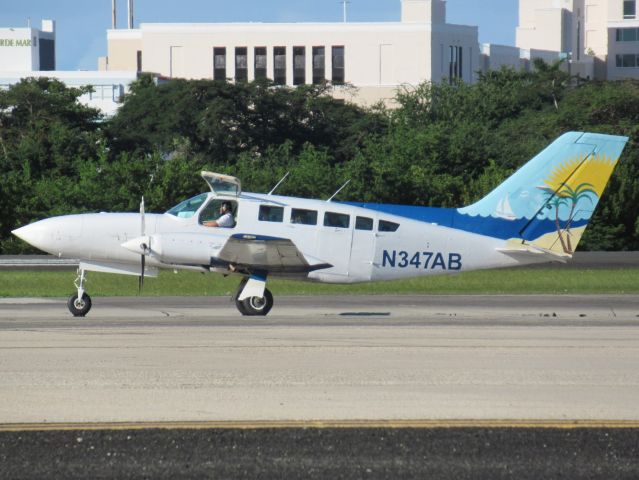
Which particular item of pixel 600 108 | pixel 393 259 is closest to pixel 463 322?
pixel 393 259

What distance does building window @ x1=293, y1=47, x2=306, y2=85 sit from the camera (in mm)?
144250

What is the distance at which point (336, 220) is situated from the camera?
80.1ft

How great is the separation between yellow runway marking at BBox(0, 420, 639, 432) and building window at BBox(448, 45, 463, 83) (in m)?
133

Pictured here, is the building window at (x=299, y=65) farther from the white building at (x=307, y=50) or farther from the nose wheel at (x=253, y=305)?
the nose wheel at (x=253, y=305)

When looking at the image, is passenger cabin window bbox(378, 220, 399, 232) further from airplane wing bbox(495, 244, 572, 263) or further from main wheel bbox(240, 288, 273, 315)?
main wheel bbox(240, 288, 273, 315)

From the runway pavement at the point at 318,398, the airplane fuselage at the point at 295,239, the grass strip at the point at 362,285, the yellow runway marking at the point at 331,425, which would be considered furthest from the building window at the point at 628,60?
the yellow runway marking at the point at 331,425

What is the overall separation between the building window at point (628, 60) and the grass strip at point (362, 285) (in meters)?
153

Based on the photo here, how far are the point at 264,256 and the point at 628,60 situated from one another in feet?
568

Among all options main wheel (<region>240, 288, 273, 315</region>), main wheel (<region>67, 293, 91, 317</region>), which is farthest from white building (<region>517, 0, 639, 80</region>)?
main wheel (<region>67, 293, 91, 317</region>)

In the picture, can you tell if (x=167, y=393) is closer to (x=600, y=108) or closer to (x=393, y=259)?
(x=393, y=259)

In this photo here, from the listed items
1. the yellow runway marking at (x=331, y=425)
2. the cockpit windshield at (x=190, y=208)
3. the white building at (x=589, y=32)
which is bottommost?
the yellow runway marking at (x=331, y=425)

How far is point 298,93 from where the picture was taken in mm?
94562

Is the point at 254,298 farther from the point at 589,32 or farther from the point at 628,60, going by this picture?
the point at 589,32

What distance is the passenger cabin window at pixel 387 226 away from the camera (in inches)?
965
